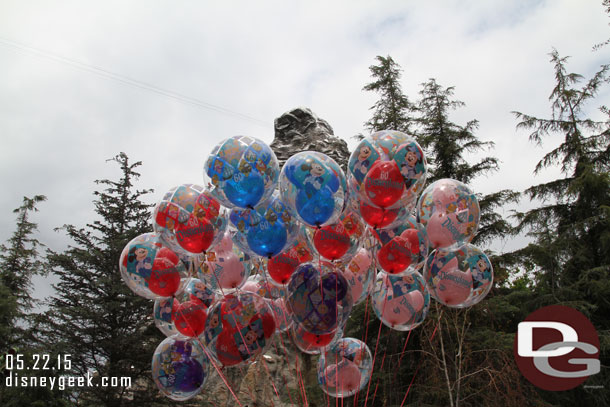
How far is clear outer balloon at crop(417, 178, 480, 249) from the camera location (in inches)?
124

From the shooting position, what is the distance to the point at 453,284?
130 inches

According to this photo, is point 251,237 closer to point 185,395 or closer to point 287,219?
point 287,219

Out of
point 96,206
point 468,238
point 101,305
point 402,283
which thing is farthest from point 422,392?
point 96,206

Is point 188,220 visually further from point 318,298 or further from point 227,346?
point 318,298

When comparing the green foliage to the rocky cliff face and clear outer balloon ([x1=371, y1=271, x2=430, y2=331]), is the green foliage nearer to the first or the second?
the rocky cliff face

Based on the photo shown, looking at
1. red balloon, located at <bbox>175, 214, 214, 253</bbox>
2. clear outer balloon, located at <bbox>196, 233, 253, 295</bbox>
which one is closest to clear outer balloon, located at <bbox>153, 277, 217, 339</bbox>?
clear outer balloon, located at <bbox>196, 233, 253, 295</bbox>

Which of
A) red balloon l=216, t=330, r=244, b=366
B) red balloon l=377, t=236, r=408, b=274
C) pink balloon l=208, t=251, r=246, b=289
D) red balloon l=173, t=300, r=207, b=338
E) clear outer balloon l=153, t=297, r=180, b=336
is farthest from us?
clear outer balloon l=153, t=297, r=180, b=336

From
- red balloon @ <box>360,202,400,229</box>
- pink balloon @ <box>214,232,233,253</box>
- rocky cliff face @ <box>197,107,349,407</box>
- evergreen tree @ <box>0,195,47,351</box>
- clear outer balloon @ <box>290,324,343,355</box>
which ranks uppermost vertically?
evergreen tree @ <box>0,195,47,351</box>

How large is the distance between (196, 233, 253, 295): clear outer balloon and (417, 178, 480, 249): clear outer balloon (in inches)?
67.2

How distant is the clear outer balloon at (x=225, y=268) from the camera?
3.51 m

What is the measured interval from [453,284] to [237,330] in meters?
1.84

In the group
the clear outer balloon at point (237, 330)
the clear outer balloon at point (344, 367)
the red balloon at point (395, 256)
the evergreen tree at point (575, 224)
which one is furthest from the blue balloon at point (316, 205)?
the evergreen tree at point (575, 224)

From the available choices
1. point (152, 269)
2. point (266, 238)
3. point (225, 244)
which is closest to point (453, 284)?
point (266, 238)

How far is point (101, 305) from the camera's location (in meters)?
9.13
